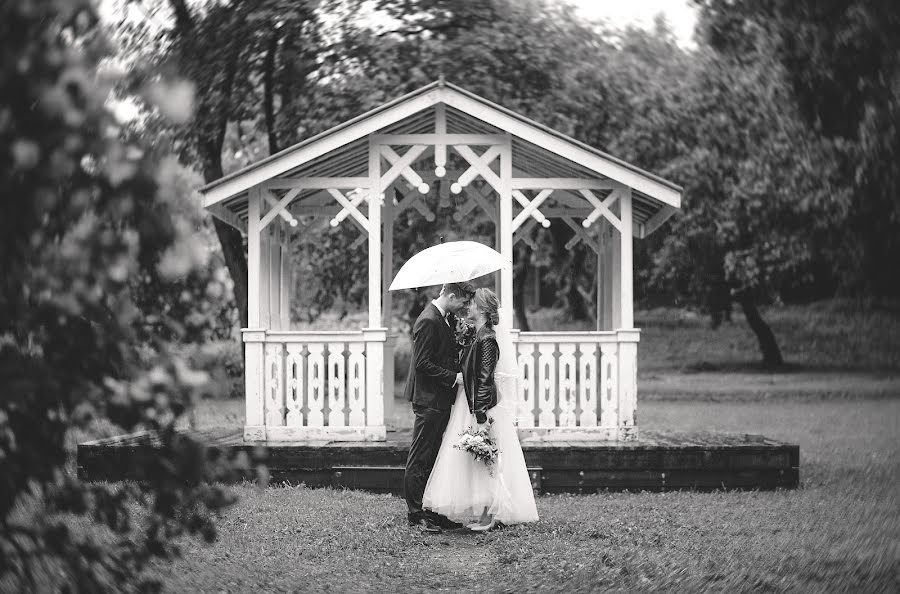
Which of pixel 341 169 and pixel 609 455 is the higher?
pixel 341 169

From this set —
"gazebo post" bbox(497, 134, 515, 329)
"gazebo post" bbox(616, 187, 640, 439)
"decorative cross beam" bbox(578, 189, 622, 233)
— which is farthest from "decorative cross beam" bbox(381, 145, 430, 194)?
"gazebo post" bbox(616, 187, 640, 439)

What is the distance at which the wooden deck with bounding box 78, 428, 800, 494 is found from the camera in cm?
1131

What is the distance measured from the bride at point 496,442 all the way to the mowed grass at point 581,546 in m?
0.24

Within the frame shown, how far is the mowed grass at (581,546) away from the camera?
707cm

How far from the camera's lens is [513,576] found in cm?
734

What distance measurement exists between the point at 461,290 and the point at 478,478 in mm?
1546

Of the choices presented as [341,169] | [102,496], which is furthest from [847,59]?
[102,496]

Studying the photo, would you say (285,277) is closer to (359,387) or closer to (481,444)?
(359,387)

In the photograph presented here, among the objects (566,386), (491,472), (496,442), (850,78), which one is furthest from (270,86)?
(491,472)

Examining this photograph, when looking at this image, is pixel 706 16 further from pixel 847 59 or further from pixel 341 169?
pixel 341 169

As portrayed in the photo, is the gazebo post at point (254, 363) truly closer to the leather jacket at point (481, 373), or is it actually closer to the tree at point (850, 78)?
the leather jacket at point (481, 373)

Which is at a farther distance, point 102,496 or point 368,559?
point 368,559

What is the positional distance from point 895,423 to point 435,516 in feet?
47.3

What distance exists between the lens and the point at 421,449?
9008 millimetres
